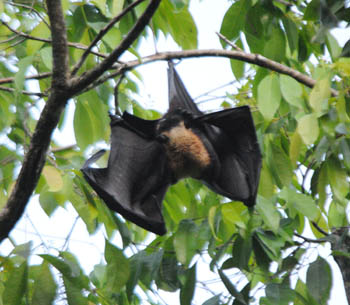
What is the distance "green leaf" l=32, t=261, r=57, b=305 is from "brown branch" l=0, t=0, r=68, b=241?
334 mm

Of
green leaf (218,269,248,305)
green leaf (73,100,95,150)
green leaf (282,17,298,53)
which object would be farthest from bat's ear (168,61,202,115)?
green leaf (218,269,248,305)

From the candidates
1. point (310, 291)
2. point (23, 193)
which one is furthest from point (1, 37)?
point (310, 291)

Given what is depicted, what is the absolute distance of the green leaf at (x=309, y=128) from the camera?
121 inches

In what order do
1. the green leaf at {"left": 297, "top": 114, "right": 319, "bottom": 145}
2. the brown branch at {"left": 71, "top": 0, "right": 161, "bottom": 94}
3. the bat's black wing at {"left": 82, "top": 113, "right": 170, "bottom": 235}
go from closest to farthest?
the brown branch at {"left": 71, "top": 0, "right": 161, "bottom": 94} < the green leaf at {"left": 297, "top": 114, "right": 319, "bottom": 145} < the bat's black wing at {"left": 82, "top": 113, "right": 170, "bottom": 235}

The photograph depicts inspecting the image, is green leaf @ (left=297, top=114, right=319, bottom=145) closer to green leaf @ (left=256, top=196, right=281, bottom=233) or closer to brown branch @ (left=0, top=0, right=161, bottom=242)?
green leaf @ (left=256, top=196, right=281, bottom=233)

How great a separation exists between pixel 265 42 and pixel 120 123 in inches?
47.2

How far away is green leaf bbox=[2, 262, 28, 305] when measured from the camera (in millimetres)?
3238

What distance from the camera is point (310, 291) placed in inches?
133

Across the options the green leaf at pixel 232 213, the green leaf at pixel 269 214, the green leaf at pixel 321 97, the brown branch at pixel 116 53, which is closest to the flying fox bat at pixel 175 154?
the green leaf at pixel 232 213

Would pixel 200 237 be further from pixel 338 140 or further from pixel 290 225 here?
pixel 338 140

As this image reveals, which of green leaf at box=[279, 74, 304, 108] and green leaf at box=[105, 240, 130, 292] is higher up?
green leaf at box=[279, 74, 304, 108]

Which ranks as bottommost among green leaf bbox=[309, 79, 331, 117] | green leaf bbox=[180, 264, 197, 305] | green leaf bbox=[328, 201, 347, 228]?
green leaf bbox=[180, 264, 197, 305]

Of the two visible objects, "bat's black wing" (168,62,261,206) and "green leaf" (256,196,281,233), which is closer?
"green leaf" (256,196,281,233)

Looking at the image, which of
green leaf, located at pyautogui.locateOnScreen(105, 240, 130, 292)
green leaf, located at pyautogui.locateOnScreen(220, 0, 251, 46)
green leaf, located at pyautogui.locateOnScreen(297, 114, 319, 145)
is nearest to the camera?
green leaf, located at pyautogui.locateOnScreen(297, 114, 319, 145)
